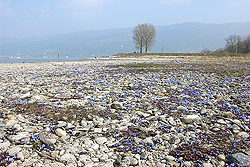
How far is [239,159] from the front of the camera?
315cm

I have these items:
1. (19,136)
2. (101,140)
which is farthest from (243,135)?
(19,136)

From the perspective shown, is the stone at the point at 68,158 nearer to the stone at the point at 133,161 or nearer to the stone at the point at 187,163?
the stone at the point at 133,161

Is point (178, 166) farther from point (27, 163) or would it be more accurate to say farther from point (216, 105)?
point (216, 105)

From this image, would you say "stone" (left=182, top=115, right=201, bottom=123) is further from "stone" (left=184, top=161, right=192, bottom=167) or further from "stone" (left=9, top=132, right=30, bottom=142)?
"stone" (left=9, top=132, right=30, bottom=142)

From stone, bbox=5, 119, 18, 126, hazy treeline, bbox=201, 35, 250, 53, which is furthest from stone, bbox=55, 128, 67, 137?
hazy treeline, bbox=201, 35, 250, 53

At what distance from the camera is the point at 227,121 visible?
16.4 ft

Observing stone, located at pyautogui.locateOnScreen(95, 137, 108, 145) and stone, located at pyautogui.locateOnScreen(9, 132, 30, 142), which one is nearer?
stone, located at pyautogui.locateOnScreen(9, 132, 30, 142)

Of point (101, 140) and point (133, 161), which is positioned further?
point (101, 140)

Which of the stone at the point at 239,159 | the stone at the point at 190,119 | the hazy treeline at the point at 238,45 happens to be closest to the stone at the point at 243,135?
the stone at the point at 239,159

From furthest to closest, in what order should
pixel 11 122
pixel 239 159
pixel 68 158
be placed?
1. pixel 11 122
2. pixel 68 158
3. pixel 239 159

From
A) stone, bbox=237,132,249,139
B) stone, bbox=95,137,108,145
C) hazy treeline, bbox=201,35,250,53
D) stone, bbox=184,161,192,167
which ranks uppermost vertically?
hazy treeline, bbox=201,35,250,53

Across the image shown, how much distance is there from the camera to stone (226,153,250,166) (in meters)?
3.07

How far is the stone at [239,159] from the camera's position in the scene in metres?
3.07

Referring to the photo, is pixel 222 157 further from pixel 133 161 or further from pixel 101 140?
pixel 101 140
